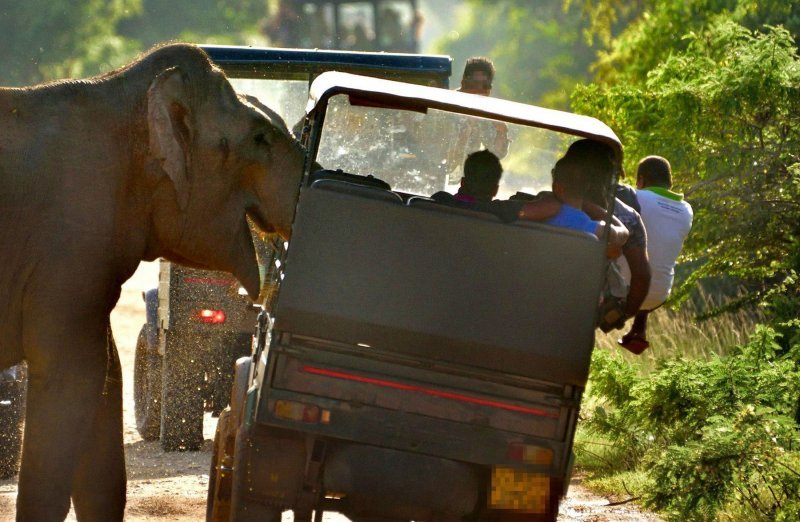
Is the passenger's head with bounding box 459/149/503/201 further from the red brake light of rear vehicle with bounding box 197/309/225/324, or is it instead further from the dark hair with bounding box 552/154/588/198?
the red brake light of rear vehicle with bounding box 197/309/225/324

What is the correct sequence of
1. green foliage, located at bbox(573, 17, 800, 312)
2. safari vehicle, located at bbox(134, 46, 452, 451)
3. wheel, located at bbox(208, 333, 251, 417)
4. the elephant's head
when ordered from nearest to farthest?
1. the elephant's head
2. green foliage, located at bbox(573, 17, 800, 312)
3. safari vehicle, located at bbox(134, 46, 452, 451)
4. wheel, located at bbox(208, 333, 251, 417)

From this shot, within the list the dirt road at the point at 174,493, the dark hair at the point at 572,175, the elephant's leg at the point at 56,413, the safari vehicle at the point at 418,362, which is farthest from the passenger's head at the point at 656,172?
the elephant's leg at the point at 56,413

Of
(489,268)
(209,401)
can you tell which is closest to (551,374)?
(489,268)

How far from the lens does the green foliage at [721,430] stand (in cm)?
806

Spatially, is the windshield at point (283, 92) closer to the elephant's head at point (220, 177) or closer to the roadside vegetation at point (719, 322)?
the roadside vegetation at point (719, 322)

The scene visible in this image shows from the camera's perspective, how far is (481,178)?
8.30 m

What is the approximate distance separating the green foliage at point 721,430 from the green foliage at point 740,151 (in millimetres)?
873

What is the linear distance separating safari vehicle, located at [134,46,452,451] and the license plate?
4810 mm

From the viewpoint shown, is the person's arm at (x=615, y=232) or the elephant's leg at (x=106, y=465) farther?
the elephant's leg at (x=106, y=465)

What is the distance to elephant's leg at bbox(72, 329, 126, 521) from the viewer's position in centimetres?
795

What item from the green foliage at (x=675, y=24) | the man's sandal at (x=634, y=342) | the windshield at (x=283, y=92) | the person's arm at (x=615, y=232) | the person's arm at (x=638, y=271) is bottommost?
the man's sandal at (x=634, y=342)

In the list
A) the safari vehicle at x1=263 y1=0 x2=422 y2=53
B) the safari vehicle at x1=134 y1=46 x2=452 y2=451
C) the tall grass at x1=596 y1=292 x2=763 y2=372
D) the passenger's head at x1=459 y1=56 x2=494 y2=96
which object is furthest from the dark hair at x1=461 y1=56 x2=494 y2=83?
the safari vehicle at x1=263 y1=0 x2=422 y2=53

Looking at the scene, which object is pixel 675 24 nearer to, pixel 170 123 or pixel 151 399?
pixel 151 399

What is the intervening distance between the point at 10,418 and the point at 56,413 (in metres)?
3.06
